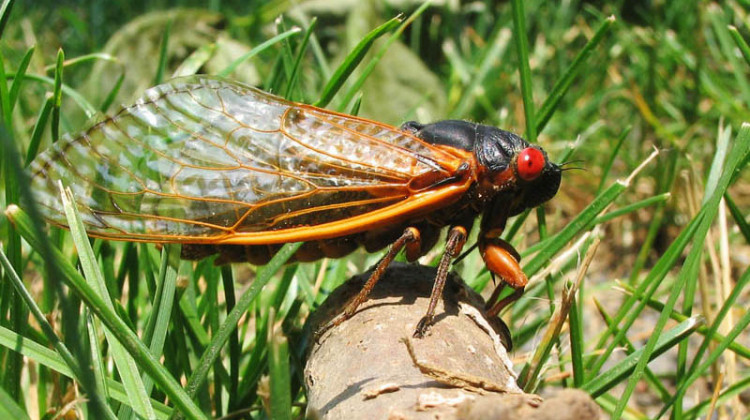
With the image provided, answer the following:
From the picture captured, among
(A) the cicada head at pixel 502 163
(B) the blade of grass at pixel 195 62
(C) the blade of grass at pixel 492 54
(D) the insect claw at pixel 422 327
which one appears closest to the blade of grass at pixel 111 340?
(D) the insect claw at pixel 422 327

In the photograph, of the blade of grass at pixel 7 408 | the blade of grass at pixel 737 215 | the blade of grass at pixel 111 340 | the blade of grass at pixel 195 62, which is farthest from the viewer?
the blade of grass at pixel 195 62

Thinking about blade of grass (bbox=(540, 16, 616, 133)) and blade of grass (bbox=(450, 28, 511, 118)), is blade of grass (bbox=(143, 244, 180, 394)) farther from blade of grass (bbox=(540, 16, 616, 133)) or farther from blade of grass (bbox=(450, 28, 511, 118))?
blade of grass (bbox=(450, 28, 511, 118))

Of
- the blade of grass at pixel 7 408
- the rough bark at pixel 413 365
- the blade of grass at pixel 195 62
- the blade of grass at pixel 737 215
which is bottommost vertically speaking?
the blade of grass at pixel 7 408

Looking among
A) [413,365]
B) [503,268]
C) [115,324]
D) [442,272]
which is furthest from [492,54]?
[115,324]

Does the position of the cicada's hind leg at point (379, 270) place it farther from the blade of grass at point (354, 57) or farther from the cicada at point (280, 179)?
the blade of grass at point (354, 57)

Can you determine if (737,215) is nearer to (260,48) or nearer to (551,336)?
(551,336)

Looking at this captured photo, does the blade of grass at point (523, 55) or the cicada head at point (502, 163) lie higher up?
the blade of grass at point (523, 55)
